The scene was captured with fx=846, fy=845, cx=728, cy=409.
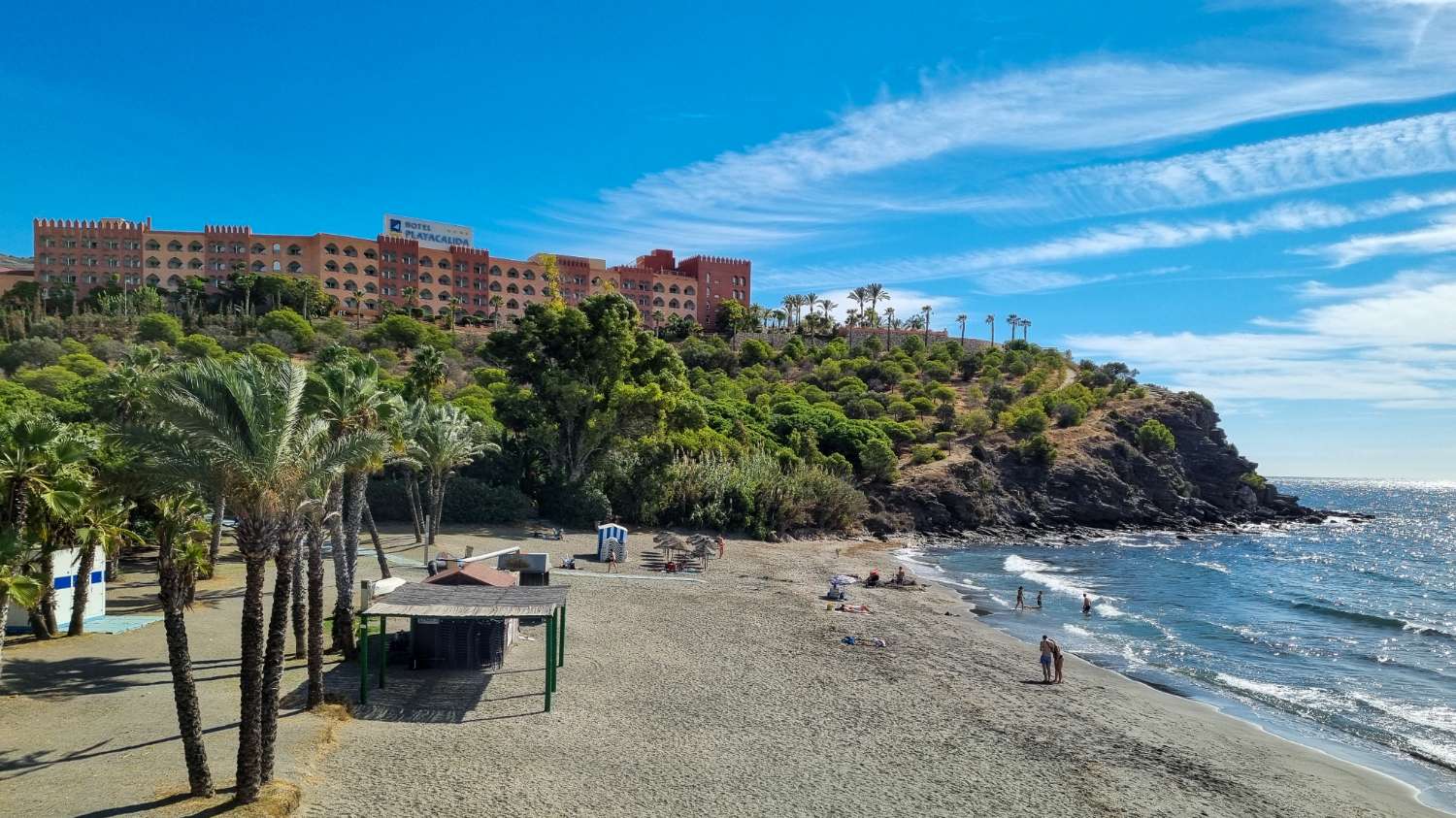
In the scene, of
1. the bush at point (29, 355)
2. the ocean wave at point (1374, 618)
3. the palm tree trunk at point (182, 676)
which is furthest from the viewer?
the bush at point (29, 355)

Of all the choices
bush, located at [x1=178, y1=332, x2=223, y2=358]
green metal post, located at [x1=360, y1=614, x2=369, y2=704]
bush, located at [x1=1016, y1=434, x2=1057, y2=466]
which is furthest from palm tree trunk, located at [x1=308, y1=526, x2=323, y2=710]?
bush, located at [x1=178, y1=332, x2=223, y2=358]

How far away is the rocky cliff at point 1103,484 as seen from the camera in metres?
63.2

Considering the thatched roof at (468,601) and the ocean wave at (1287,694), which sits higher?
the thatched roof at (468,601)

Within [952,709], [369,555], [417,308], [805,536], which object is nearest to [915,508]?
[805,536]

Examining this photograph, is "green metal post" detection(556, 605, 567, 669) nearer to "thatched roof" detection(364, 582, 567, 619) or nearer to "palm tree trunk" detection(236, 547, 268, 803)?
"thatched roof" detection(364, 582, 567, 619)

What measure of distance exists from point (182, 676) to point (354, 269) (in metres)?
110

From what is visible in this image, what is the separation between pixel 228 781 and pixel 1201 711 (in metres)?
20.9

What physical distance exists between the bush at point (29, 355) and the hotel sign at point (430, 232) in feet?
174

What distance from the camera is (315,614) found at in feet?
47.7

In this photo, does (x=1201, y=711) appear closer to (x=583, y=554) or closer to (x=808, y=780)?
(x=808, y=780)

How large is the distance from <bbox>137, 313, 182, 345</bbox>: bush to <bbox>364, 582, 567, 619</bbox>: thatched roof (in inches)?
2956

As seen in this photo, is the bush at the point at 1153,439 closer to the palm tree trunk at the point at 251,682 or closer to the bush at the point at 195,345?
the bush at the point at 195,345

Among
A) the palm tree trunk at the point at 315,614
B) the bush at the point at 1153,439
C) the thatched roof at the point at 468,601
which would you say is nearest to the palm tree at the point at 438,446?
the thatched roof at the point at 468,601

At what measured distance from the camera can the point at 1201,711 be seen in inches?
822
